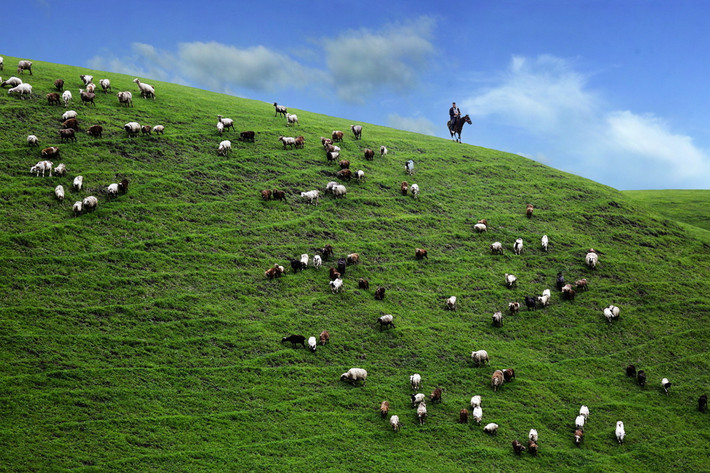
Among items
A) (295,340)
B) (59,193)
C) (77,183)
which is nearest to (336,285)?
(295,340)

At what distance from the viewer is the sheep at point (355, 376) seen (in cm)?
2458

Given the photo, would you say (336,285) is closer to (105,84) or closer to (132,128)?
(132,128)

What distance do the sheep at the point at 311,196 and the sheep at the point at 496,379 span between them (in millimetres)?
16825

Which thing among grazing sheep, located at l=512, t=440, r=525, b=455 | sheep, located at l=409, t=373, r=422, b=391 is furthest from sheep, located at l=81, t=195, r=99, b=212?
grazing sheep, located at l=512, t=440, r=525, b=455

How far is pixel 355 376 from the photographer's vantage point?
80.7 ft

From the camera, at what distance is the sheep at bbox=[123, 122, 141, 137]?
126 feet

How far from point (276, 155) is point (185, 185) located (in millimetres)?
8373

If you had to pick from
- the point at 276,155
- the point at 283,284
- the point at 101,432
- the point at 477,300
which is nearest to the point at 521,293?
the point at 477,300

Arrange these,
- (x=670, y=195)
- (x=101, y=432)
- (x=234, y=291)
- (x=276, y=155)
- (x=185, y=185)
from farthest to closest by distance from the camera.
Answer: (x=670, y=195), (x=276, y=155), (x=185, y=185), (x=234, y=291), (x=101, y=432)

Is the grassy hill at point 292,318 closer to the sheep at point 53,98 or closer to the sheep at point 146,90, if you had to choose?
the sheep at point 53,98

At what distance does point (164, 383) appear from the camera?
2292 cm

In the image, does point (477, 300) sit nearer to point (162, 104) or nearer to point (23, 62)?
point (162, 104)

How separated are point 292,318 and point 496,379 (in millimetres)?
10105

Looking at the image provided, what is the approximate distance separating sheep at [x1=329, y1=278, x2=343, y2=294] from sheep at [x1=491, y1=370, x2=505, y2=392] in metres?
9.03
